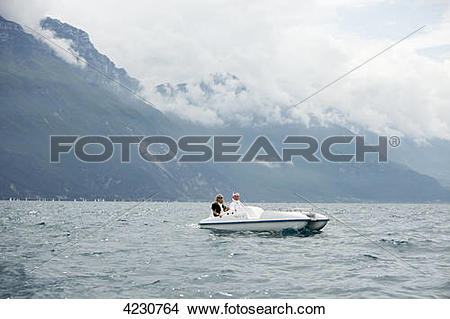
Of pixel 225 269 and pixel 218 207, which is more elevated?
pixel 218 207

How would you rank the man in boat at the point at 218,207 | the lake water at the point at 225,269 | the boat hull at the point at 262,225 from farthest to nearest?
the man in boat at the point at 218,207 < the boat hull at the point at 262,225 < the lake water at the point at 225,269

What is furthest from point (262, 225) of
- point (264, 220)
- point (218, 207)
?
point (218, 207)

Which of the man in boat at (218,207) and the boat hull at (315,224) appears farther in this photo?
Answer: the man in boat at (218,207)

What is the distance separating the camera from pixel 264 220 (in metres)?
29.7

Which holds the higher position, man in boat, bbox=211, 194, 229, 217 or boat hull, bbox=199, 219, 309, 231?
man in boat, bbox=211, 194, 229, 217

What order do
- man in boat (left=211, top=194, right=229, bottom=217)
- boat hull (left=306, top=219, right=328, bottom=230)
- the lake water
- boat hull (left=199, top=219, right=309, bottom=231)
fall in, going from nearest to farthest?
the lake water, boat hull (left=199, top=219, right=309, bottom=231), boat hull (left=306, top=219, right=328, bottom=230), man in boat (left=211, top=194, right=229, bottom=217)

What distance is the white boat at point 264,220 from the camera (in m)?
29.6

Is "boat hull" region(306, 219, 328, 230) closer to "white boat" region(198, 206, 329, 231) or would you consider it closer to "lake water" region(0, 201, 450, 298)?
"white boat" region(198, 206, 329, 231)

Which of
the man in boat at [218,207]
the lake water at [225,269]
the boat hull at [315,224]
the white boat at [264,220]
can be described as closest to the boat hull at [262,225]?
the white boat at [264,220]

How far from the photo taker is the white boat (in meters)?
29.6

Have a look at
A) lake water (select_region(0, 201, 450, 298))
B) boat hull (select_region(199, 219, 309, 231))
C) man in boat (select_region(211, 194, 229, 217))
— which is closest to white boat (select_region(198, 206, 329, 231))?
boat hull (select_region(199, 219, 309, 231))

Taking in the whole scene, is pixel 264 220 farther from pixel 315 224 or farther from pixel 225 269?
pixel 225 269

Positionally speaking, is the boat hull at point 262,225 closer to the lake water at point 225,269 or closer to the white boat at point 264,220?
the white boat at point 264,220
